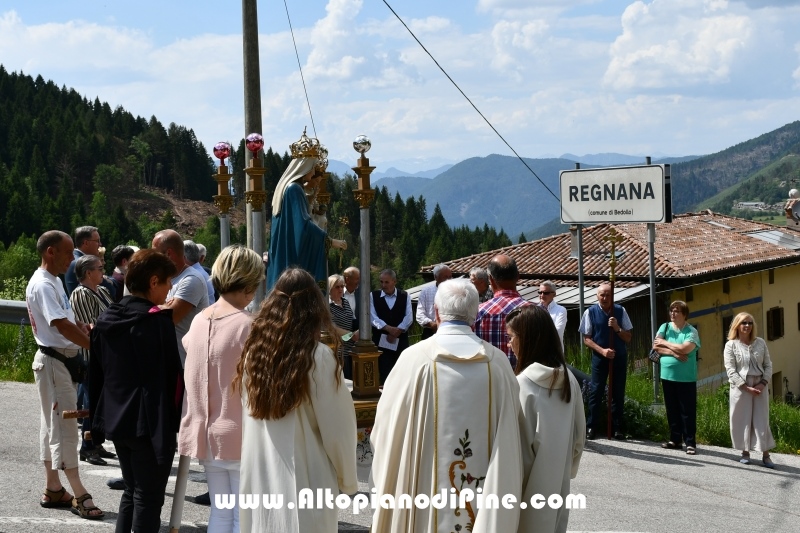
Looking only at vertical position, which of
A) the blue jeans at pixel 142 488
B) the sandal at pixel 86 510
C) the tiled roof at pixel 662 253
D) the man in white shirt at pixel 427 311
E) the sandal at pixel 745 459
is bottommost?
the sandal at pixel 745 459

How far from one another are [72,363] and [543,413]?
330 centimetres

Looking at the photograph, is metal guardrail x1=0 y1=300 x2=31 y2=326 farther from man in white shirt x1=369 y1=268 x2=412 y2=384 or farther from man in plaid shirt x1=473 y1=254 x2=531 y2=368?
man in plaid shirt x1=473 y1=254 x2=531 y2=368

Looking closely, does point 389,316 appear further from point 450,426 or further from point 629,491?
point 450,426

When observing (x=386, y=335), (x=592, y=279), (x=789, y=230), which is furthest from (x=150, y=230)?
(x=386, y=335)

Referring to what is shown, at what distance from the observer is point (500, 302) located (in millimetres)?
6840

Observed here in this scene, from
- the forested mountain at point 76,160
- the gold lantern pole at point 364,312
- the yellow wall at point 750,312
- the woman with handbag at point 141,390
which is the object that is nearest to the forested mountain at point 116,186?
the forested mountain at point 76,160

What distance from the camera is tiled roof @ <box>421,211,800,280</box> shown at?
35.2 metres

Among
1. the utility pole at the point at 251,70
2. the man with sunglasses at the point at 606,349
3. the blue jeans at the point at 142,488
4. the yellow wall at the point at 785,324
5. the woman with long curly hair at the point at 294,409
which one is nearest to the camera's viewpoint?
the woman with long curly hair at the point at 294,409

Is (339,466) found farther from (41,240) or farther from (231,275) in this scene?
(41,240)

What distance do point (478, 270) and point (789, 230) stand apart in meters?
47.8

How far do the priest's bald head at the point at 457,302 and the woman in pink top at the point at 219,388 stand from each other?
0.96m

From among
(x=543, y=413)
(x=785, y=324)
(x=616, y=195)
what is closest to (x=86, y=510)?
(x=543, y=413)

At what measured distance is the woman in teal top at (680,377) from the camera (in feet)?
34.3

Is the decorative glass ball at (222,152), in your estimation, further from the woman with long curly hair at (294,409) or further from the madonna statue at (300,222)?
the woman with long curly hair at (294,409)
